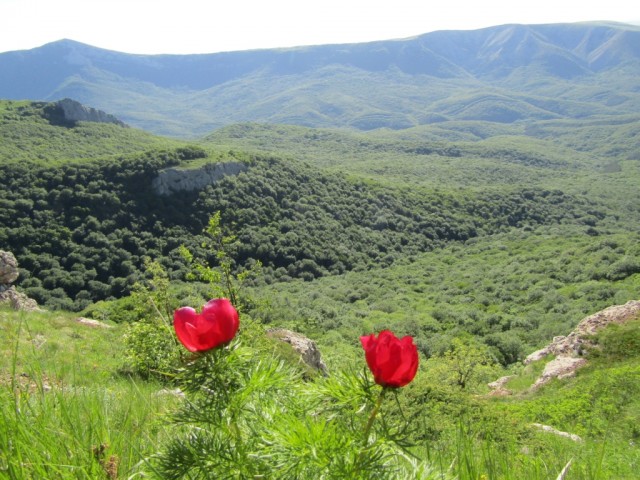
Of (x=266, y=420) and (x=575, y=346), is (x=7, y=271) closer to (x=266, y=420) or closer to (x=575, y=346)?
(x=575, y=346)

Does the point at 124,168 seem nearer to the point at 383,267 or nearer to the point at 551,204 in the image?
the point at 383,267

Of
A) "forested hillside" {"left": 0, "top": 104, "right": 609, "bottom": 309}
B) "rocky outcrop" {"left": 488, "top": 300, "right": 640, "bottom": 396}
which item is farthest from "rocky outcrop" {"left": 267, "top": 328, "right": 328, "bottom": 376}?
"forested hillside" {"left": 0, "top": 104, "right": 609, "bottom": 309}

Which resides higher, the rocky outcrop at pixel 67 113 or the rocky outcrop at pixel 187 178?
the rocky outcrop at pixel 67 113

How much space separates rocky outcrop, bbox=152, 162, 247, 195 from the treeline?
A: 0.84 metres

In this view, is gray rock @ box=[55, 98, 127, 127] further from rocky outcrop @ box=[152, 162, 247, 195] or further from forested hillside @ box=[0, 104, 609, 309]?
rocky outcrop @ box=[152, 162, 247, 195]

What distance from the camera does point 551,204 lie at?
75.4m

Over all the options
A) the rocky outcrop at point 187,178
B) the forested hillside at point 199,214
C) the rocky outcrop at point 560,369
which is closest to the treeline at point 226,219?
the forested hillside at point 199,214

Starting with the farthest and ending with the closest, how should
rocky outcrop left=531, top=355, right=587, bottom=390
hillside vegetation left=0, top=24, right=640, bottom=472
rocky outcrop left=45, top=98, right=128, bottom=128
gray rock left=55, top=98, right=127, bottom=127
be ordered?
gray rock left=55, top=98, right=127, bottom=127 < rocky outcrop left=45, top=98, right=128, bottom=128 < rocky outcrop left=531, top=355, right=587, bottom=390 < hillside vegetation left=0, top=24, right=640, bottom=472

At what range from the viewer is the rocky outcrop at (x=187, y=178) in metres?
49.4

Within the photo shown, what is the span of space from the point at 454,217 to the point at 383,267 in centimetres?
1896

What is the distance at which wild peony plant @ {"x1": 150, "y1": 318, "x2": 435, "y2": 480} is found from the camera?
1195mm

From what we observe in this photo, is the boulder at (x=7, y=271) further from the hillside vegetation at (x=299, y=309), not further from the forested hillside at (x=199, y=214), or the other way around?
the forested hillside at (x=199, y=214)

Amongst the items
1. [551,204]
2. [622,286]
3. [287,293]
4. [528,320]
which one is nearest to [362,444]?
[528,320]

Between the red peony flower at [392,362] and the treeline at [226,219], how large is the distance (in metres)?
24.7
